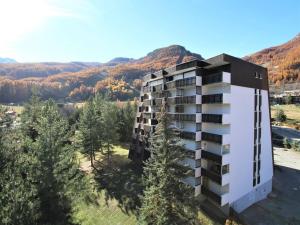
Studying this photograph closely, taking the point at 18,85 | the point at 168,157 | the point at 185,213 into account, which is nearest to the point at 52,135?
the point at 168,157

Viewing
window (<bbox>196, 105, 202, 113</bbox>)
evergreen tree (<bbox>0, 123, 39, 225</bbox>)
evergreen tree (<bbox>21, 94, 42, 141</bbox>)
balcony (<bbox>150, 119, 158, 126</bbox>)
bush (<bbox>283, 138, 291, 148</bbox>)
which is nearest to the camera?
evergreen tree (<bbox>0, 123, 39, 225</bbox>)

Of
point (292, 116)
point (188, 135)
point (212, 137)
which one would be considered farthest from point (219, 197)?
point (292, 116)

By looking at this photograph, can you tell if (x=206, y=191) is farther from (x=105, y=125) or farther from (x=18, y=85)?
(x=18, y=85)

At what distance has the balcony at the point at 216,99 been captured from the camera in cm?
2953

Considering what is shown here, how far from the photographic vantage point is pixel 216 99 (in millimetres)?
30625

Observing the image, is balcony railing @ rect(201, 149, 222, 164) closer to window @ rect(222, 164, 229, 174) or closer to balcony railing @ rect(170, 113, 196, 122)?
window @ rect(222, 164, 229, 174)

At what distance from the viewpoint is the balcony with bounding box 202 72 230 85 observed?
2911 cm

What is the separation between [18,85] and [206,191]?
200 metres

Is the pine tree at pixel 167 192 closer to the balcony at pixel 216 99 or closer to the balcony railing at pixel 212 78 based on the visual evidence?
the balcony at pixel 216 99

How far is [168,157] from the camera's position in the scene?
2405cm

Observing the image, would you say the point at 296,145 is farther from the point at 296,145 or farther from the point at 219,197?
the point at 219,197

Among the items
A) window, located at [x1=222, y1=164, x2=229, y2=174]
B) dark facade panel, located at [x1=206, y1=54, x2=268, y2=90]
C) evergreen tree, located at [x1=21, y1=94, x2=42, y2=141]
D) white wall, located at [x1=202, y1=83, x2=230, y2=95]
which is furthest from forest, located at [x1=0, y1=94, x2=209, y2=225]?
evergreen tree, located at [x1=21, y1=94, x2=42, y2=141]

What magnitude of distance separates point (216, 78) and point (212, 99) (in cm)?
311

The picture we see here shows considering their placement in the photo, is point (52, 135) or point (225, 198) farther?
point (225, 198)
